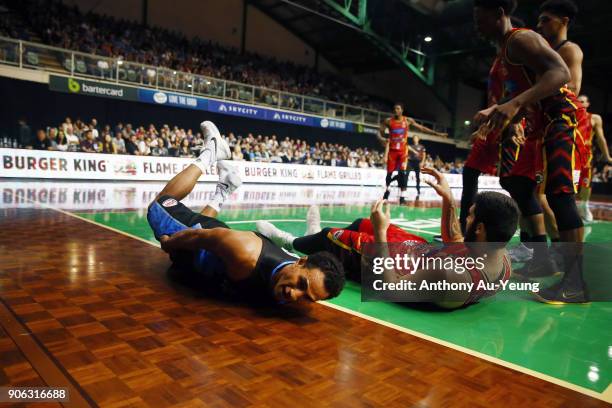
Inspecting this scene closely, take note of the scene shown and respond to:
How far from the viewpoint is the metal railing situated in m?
13.1

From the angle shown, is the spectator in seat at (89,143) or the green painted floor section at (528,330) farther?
the spectator in seat at (89,143)

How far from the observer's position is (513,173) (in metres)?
3.31

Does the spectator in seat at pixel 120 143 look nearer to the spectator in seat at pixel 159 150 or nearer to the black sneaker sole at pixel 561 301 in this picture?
the spectator in seat at pixel 159 150

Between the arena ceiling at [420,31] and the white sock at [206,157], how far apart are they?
1823 centimetres

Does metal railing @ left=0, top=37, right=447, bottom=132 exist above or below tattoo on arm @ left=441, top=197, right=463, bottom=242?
above

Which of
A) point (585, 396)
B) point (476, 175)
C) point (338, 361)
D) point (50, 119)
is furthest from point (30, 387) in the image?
point (50, 119)

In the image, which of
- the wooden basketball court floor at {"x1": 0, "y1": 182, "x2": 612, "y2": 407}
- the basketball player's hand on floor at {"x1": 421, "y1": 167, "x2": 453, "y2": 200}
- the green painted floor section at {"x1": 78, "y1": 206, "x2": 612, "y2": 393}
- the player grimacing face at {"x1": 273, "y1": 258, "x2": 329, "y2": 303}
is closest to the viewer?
the wooden basketball court floor at {"x1": 0, "y1": 182, "x2": 612, "y2": 407}

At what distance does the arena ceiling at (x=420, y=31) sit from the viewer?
2089 centimetres

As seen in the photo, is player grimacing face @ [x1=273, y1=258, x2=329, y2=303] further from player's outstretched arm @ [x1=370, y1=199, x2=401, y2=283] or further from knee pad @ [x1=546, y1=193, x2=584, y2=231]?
knee pad @ [x1=546, y1=193, x2=584, y2=231]

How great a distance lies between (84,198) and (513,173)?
6.57 meters

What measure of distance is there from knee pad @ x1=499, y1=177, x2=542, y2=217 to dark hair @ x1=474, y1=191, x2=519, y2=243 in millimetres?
1088

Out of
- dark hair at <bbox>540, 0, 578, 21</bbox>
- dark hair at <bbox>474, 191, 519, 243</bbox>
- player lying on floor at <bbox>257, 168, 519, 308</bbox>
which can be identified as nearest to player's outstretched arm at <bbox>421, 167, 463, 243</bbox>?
player lying on floor at <bbox>257, 168, 519, 308</bbox>

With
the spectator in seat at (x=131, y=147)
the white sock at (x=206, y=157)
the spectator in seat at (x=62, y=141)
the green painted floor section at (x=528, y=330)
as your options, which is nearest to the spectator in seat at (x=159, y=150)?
the spectator in seat at (x=131, y=147)

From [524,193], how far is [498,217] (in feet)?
3.98
